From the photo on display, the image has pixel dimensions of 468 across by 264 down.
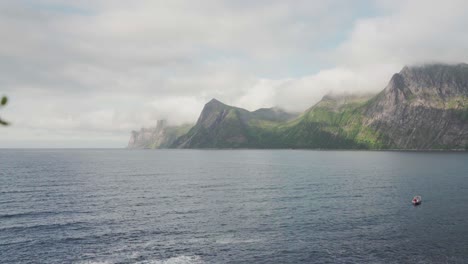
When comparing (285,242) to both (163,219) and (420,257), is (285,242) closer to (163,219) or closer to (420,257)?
(420,257)

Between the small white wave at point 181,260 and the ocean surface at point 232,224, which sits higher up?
the ocean surface at point 232,224

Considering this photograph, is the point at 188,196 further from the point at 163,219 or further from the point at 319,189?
the point at 319,189

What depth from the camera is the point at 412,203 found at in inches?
4144

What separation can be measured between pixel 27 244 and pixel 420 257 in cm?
7435

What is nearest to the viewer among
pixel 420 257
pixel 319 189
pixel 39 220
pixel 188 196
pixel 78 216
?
pixel 420 257

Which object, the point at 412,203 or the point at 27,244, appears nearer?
the point at 27,244

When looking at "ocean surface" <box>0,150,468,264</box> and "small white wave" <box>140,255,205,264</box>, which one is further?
"ocean surface" <box>0,150,468,264</box>

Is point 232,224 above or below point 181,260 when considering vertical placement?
above

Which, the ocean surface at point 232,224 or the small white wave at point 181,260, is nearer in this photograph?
the small white wave at point 181,260

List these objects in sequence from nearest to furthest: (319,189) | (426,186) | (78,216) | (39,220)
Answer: (39,220)
(78,216)
(319,189)
(426,186)

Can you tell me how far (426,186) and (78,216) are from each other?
13292cm

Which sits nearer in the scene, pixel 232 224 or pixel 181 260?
pixel 181 260

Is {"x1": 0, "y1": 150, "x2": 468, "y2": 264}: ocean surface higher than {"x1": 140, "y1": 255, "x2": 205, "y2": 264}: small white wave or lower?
higher

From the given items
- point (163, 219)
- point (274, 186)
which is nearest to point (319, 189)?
point (274, 186)
